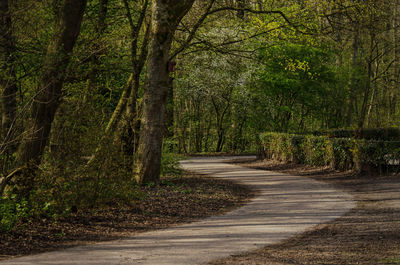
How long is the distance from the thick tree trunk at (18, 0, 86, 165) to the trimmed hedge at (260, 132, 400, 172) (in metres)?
11.5

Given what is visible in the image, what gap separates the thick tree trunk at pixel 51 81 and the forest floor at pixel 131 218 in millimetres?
1787

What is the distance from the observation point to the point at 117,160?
11.3 metres

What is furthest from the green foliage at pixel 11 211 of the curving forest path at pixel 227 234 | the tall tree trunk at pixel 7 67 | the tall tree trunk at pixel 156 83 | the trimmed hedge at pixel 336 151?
the trimmed hedge at pixel 336 151

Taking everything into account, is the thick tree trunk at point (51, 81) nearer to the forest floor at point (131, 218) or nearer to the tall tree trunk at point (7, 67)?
the tall tree trunk at point (7, 67)

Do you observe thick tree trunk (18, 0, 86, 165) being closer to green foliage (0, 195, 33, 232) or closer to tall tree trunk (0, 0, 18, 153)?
tall tree trunk (0, 0, 18, 153)

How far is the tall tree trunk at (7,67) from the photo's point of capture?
34.1 feet

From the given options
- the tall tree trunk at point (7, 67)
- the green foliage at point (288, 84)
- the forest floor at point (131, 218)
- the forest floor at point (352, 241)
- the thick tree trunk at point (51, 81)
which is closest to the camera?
the forest floor at point (352, 241)

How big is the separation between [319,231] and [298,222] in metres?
1.02

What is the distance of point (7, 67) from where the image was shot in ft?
35.7

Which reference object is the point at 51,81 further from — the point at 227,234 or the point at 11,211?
the point at 227,234

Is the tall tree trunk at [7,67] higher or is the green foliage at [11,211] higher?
the tall tree trunk at [7,67]

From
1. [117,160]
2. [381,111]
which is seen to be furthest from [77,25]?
[381,111]

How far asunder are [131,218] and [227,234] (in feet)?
8.12

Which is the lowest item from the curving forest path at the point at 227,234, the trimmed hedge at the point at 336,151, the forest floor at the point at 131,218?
the curving forest path at the point at 227,234
